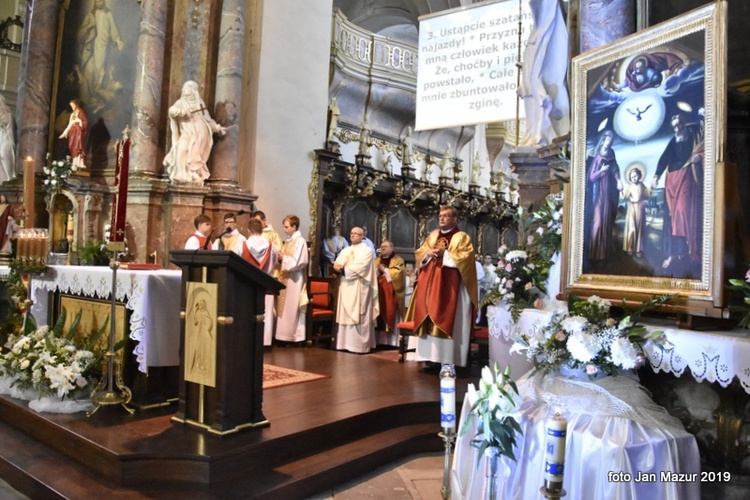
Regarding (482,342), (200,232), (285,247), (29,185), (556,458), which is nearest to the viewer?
(556,458)

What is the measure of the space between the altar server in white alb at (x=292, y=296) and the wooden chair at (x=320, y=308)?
0.14 meters

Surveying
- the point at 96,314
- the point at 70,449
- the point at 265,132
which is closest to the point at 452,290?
the point at 96,314

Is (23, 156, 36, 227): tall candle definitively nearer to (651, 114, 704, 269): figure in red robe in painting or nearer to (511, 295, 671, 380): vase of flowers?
(511, 295, 671, 380): vase of flowers

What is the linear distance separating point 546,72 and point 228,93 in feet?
15.8

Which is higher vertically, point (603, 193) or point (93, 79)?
point (93, 79)

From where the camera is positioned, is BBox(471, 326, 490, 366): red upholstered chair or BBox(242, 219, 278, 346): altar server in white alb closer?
BBox(471, 326, 490, 366): red upholstered chair

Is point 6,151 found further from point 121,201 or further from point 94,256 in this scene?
point 121,201

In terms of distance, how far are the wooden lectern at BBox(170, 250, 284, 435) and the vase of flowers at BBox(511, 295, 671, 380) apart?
5.91 feet

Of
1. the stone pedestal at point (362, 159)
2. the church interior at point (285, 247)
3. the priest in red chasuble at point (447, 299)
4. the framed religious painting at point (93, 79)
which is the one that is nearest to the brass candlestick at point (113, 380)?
the church interior at point (285, 247)

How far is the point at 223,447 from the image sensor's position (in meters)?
3.67

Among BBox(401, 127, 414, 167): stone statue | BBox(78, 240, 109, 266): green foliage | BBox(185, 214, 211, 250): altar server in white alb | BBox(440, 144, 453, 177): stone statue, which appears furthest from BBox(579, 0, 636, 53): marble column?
BBox(440, 144, 453, 177): stone statue

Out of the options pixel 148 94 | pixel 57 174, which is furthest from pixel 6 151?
pixel 148 94

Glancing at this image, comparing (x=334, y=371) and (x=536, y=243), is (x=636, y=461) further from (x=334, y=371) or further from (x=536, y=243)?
(x=334, y=371)

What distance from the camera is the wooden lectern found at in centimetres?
389
